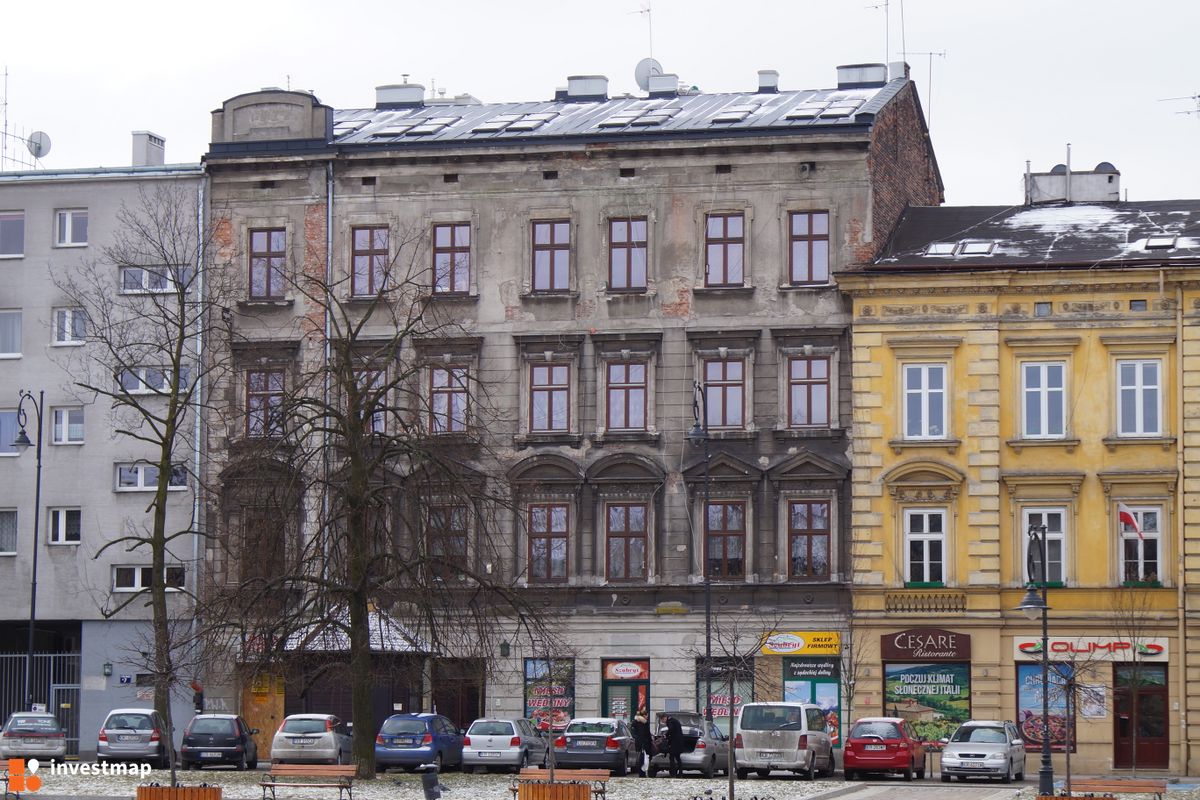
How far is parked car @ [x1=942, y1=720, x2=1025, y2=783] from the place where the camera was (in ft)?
160

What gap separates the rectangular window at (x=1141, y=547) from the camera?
183ft

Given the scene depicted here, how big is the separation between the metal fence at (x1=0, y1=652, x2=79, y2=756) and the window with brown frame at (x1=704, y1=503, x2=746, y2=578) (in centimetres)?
1882

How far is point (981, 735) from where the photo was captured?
49.8 m

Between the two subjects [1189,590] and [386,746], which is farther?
[1189,590]

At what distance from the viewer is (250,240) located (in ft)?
204

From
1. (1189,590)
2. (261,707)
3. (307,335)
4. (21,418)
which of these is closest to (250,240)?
(307,335)

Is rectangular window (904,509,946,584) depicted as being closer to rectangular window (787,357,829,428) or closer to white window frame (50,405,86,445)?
rectangular window (787,357,829,428)

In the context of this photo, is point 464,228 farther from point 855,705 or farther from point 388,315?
point 855,705

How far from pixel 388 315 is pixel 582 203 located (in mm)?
6284

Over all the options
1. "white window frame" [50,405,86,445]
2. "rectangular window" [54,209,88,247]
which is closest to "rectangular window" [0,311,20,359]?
"white window frame" [50,405,86,445]

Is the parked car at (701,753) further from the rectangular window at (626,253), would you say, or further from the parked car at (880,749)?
the rectangular window at (626,253)

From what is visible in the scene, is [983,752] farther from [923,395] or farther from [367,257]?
[367,257]

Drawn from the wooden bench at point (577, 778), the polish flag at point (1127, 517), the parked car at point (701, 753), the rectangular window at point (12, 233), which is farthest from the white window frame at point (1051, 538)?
the rectangular window at point (12, 233)

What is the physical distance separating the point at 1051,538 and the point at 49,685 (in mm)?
28479
